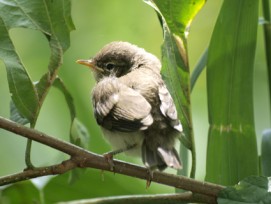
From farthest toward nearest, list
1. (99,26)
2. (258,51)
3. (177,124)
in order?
(99,26) → (258,51) → (177,124)

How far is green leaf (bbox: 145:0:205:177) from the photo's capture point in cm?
198

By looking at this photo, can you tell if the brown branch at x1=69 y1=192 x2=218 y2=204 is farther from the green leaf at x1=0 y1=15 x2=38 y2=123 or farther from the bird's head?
the bird's head

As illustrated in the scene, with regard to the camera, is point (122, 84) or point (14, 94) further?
point (122, 84)

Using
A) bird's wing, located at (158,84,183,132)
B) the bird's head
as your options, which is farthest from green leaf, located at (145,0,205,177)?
the bird's head

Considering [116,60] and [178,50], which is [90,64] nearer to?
[116,60]

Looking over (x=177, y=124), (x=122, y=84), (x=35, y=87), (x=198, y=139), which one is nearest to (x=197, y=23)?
(x=198, y=139)

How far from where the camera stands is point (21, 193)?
2424 millimetres

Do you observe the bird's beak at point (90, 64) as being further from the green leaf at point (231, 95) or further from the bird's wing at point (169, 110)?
the green leaf at point (231, 95)

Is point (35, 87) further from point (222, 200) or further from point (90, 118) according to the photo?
point (90, 118)

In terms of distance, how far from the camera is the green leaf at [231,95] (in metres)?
2.20

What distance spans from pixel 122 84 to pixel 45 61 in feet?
5.01

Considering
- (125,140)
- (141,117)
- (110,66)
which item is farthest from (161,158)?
(110,66)

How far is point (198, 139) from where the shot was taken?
12.0 feet

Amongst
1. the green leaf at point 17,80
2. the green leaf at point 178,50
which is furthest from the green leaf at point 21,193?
the green leaf at point 178,50
